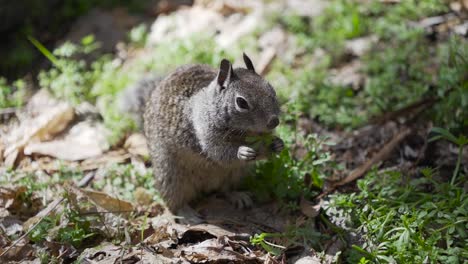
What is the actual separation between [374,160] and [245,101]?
151 centimetres

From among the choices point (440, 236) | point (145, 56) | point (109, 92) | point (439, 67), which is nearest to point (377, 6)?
point (439, 67)

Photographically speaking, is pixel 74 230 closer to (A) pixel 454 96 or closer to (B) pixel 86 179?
(B) pixel 86 179

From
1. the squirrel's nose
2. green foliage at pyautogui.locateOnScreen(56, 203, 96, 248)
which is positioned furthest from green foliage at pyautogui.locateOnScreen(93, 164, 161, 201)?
the squirrel's nose

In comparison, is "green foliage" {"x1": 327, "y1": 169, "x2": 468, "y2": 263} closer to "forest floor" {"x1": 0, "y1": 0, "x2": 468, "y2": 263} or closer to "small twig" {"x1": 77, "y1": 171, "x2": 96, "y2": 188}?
"forest floor" {"x1": 0, "y1": 0, "x2": 468, "y2": 263}

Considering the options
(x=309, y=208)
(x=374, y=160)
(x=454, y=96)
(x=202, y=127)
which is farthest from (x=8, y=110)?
(x=454, y=96)

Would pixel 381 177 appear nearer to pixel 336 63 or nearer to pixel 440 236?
pixel 440 236

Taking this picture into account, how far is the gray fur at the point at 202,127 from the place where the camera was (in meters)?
4.34

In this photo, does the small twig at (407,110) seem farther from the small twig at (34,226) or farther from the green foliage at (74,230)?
the small twig at (34,226)

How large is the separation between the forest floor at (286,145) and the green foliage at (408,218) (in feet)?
0.05

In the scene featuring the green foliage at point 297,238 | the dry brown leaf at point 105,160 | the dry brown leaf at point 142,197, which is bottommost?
the green foliage at point 297,238

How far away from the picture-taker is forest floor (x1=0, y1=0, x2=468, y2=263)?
4.20 m

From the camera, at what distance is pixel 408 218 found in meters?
3.99

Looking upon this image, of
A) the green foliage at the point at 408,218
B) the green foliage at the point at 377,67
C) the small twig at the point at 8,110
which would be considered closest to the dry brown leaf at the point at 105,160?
the small twig at the point at 8,110

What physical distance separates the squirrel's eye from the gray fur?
27 millimetres
